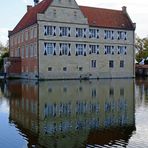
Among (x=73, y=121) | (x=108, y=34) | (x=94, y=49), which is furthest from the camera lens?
(x=108, y=34)

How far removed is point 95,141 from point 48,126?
330 centimetres

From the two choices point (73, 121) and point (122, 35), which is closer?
point (73, 121)

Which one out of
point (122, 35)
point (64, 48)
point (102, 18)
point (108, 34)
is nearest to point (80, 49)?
point (64, 48)

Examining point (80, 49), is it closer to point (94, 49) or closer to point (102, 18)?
point (94, 49)

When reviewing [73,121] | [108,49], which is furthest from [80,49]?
[73,121]

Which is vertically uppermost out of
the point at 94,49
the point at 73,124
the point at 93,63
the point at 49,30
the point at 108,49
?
the point at 49,30

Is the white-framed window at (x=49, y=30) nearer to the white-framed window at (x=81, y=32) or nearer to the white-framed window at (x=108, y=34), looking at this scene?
the white-framed window at (x=81, y=32)

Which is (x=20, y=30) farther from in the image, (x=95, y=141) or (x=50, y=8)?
(x=95, y=141)

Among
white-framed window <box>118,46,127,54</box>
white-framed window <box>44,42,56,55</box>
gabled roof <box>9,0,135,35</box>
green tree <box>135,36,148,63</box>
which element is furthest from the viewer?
green tree <box>135,36,148,63</box>

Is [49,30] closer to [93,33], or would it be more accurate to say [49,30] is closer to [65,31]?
[65,31]

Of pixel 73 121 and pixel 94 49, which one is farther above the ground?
pixel 94 49

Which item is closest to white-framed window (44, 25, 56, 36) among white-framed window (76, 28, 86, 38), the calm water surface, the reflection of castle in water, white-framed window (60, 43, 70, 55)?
white-framed window (60, 43, 70, 55)

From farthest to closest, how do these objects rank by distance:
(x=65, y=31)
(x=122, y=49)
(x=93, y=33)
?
1. (x=122, y=49)
2. (x=93, y=33)
3. (x=65, y=31)

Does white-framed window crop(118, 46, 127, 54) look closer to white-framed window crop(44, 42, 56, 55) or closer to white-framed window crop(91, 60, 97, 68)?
white-framed window crop(91, 60, 97, 68)
